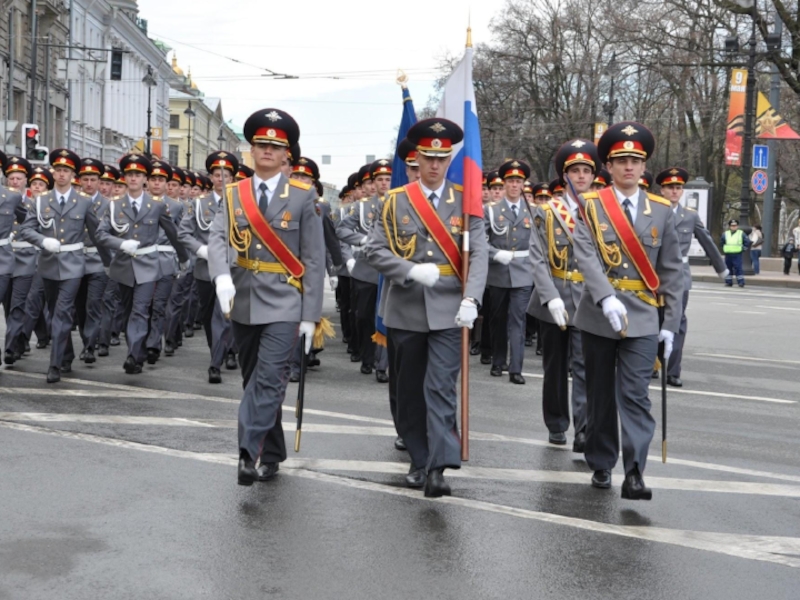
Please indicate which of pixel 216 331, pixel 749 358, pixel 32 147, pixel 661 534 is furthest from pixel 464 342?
pixel 32 147

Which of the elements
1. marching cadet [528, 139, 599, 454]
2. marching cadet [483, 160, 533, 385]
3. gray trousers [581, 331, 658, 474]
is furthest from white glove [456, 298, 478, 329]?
marching cadet [483, 160, 533, 385]

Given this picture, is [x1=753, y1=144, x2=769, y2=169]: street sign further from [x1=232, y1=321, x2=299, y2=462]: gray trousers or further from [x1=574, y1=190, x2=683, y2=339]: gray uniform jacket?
[x1=232, y1=321, x2=299, y2=462]: gray trousers

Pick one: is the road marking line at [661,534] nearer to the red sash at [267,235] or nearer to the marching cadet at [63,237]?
the red sash at [267,235]

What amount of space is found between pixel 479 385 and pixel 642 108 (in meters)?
46.6

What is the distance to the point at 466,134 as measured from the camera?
25.8 feet

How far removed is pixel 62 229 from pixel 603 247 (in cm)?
666

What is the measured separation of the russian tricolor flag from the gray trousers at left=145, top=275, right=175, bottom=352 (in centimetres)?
534

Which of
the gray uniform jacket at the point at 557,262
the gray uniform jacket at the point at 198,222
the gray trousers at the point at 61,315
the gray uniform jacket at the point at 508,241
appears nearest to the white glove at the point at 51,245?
the gray trousers at the point at 61,315

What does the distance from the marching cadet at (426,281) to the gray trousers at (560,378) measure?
1735mm

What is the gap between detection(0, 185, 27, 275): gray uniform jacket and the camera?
11.8m

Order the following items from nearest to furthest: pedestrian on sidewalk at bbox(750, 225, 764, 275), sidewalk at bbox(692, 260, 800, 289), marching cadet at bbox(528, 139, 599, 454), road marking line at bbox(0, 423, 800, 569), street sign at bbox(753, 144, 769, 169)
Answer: road marking line at bbox(0, 423, 800, 569)
marching cadet at bbox(528, 139, 599, 454)
sidewalk at bbox(692, 260, 800, 289)
street sign at bbox(753, 144, 769, 169)
pedestrian on sidewalk at bbox(750, 225, 764, 275)

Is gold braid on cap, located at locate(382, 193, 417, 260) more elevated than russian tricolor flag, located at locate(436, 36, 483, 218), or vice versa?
russian tricolor flag, located at locate(436, 36, 483, 218)

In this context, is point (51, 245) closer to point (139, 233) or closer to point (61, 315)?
point (61, 315)

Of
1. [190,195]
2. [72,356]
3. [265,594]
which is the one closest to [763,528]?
[265,594]
